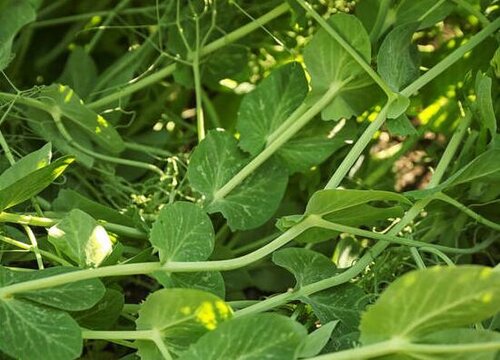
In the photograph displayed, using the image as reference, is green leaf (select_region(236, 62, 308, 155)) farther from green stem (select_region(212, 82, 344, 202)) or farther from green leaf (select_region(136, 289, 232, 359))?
green leaf (select_region(136, 289, 232, 359))

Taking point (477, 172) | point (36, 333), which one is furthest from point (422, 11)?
point (36, 333)

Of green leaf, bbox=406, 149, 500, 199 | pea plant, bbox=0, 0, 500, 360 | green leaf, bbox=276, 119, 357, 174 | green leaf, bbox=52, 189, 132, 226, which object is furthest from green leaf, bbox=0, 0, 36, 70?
green leaf, bbox=406, 149, 500, 199

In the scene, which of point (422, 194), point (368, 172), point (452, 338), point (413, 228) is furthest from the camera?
point (368, 172)

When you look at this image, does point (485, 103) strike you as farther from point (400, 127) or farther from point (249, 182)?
point (249, 182)

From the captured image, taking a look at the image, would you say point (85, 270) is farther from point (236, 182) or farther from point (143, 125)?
point (143, 125)

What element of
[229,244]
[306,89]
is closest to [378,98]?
[306,89]

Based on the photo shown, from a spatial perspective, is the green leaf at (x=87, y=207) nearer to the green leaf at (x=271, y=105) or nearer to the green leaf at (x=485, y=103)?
the green leaf at (x=271, y=105)
